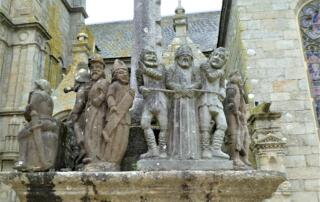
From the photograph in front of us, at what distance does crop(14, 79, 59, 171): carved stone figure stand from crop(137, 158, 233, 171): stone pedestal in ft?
2.94

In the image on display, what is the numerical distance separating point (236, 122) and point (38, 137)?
2.02 meters

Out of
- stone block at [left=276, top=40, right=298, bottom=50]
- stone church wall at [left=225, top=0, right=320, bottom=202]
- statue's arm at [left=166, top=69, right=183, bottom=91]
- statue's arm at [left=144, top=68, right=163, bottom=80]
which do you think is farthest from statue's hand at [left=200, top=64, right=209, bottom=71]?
stone block at [left=276, top=40, right=298, bottom=50]

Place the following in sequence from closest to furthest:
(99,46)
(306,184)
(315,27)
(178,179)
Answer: (178,179) < (306,184) < (315,27) < (99,46)

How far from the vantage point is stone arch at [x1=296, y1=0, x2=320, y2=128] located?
959cm

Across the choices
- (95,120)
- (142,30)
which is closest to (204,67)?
(95,120)

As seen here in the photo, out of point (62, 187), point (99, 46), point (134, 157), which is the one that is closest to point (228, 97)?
point (134, 157)

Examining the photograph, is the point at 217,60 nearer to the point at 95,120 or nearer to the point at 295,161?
the point at 95,120

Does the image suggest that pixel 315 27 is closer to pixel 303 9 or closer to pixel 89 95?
pixel 303 9

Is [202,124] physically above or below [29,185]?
above

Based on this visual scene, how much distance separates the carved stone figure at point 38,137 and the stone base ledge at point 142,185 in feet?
0.68

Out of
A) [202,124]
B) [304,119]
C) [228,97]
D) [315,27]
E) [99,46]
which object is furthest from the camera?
[99,46]

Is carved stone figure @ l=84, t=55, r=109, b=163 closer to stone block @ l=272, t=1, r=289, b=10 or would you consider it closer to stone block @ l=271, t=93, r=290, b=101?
stone block @ l=271, t=93, r=290, b=101

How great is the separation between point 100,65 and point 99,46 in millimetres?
20100

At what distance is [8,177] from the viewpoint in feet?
10.8
